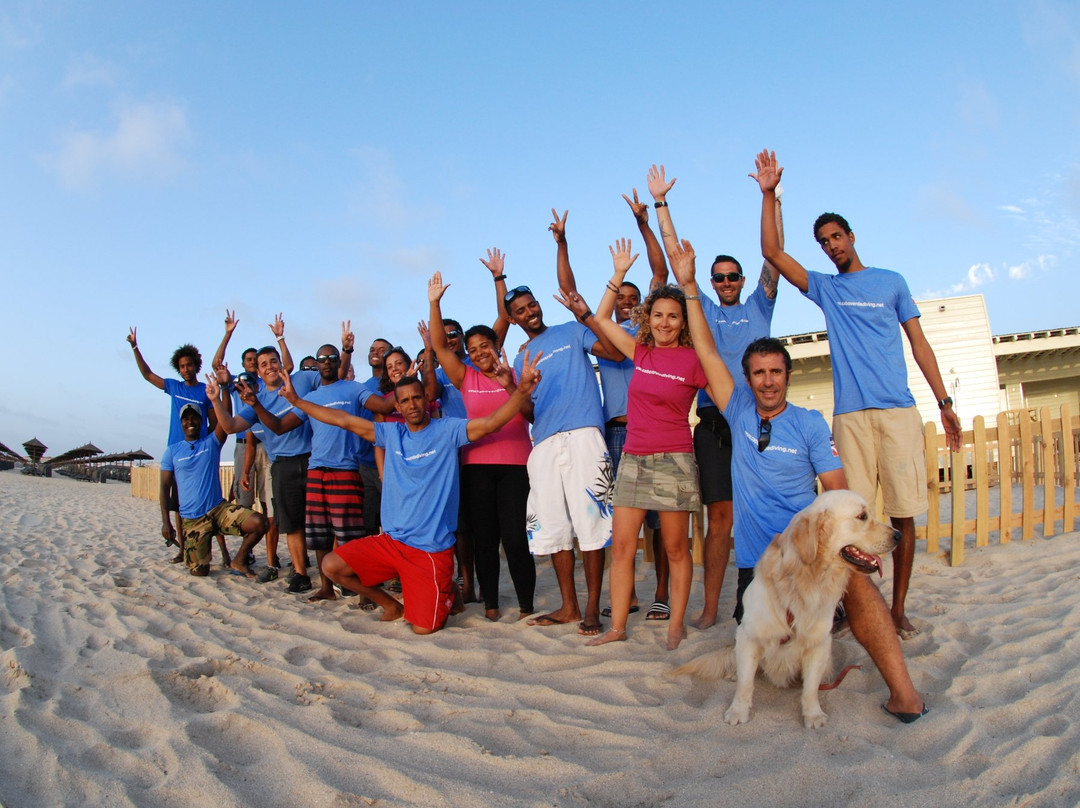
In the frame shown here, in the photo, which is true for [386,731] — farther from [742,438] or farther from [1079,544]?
[1079,544]

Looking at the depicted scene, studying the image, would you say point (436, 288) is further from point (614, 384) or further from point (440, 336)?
point (614, 384)

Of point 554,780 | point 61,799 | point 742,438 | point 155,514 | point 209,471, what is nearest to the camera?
point 61,799

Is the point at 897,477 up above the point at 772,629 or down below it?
above

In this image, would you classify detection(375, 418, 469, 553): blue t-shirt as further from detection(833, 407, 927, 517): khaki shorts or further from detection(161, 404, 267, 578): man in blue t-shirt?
detection(833, 407, 927, 517): khaki shorts

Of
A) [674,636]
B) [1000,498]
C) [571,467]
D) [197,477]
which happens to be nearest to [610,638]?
[674,636]

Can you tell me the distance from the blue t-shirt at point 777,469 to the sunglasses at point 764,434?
0.05ft

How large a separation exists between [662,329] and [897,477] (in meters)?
1.63

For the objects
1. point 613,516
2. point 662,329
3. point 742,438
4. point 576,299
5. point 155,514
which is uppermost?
point 576,299

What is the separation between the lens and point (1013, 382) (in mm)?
18875

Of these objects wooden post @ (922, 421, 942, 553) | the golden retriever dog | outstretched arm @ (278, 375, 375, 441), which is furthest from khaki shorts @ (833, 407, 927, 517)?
outstretched arm @ (278, 375, 375, 441)

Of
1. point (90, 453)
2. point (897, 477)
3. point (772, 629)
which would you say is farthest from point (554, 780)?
point (90, 453)

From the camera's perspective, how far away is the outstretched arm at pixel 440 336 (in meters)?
5.07

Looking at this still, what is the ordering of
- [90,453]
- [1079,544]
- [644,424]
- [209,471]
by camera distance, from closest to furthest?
1. [644,424]
2. [1079,544]
3. [209,471]
4. [90,453]

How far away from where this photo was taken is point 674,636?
4.03 metres
